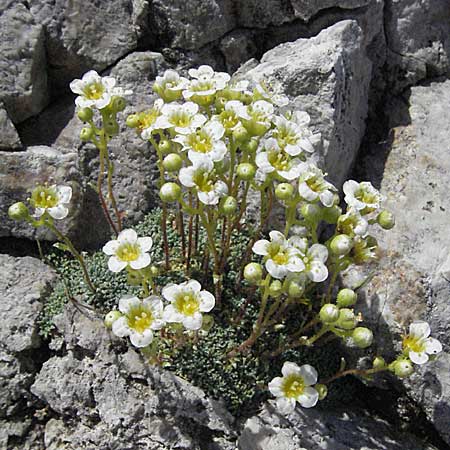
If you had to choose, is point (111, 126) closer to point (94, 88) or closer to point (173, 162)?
point (94, 88)

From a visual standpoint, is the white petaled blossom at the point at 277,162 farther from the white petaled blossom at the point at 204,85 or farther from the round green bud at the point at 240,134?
the white petaled blossom at the point at 204,85

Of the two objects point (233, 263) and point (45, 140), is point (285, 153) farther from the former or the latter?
point (45, 140)

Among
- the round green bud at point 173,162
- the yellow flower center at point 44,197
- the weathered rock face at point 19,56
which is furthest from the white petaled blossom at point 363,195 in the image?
the weathered rock face at point 19,56

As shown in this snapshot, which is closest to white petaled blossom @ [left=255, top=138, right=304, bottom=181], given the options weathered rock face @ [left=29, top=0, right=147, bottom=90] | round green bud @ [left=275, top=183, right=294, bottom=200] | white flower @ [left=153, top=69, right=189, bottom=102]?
round green bud @ [left=275, top=183, right=294, bottom=200]

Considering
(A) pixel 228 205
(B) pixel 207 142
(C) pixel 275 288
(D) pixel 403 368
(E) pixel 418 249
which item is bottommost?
(D) pixel 403 368

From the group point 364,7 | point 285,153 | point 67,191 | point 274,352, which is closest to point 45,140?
point 67,191

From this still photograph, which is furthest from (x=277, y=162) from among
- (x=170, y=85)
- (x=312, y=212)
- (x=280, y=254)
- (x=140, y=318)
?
(x=140, y=318)

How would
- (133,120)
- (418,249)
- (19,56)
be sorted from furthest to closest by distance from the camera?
(19,56) → (418,249) → (133,120)
